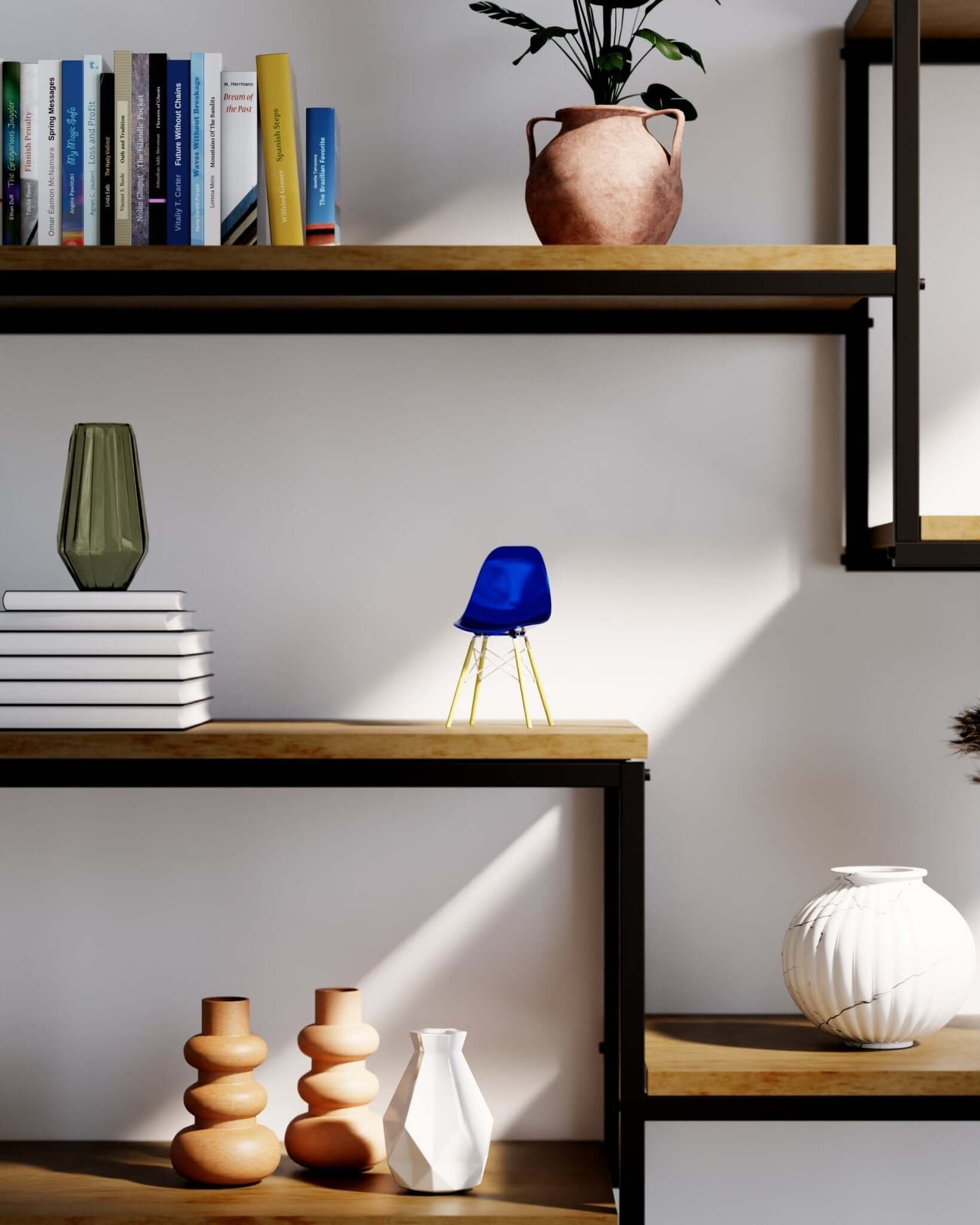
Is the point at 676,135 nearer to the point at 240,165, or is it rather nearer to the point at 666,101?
the point at 666,101

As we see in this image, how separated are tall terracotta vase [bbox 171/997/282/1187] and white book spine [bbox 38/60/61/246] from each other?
900 millimetres

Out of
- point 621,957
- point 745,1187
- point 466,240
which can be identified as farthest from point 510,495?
point 745,1187

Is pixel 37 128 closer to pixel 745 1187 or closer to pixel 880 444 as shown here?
pixel 880 444

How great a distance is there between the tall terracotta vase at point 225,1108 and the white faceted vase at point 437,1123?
0.50ft

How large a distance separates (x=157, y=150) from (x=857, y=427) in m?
0.91

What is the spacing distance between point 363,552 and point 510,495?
0.21m

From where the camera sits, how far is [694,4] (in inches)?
65.8

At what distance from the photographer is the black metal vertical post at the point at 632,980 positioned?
133cm

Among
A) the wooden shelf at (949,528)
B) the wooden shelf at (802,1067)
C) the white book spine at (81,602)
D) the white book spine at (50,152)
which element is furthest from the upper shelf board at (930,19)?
the wooden shelf at (802,1067)

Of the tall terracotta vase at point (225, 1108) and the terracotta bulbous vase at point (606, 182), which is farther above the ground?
the terracotta bulbous vase at point (606, 182)

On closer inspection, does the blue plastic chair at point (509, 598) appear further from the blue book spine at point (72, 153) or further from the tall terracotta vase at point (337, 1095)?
the blue book spine at point (72, 153)

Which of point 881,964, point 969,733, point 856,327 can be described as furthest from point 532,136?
point 881,964

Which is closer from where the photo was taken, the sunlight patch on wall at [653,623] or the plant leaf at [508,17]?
the plant leaf at [508,17]

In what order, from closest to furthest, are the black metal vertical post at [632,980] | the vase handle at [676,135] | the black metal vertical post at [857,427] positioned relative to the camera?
the black metal vertical post at [632,980]
the vase handle at [676,135]
the black metal vertical post at [857,427]
